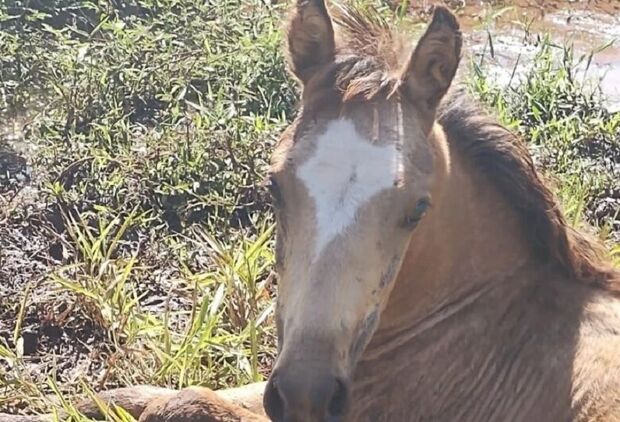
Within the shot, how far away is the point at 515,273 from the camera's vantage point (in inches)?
157

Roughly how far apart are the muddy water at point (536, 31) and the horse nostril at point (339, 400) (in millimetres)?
4187

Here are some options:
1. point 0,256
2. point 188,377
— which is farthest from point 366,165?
point 0,256

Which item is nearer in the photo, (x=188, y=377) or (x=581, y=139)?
(x=188, y=377)

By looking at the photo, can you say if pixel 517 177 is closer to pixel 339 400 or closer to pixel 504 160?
pixel 504 160

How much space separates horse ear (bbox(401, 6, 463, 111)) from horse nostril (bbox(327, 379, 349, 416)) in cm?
96

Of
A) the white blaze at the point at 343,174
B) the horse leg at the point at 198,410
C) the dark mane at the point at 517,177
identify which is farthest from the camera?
the horse leg at the point at 198,410

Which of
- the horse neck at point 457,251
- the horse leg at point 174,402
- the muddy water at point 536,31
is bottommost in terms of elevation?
the muddy water at point 536,31

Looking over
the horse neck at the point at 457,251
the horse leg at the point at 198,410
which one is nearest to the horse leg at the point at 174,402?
the horse leg at the point at 198,410

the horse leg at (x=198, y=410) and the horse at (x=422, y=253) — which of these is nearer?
the horse at (x=422, y=253)

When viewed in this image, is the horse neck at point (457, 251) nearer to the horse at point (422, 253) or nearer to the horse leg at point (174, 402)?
the horse at point (422, 253)

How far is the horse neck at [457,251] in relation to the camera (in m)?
3.77

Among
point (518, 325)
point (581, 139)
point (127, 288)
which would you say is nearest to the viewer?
point (518, 325)

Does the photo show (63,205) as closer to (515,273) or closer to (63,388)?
(63,388)

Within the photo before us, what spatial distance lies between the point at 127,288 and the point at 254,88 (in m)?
1.82
